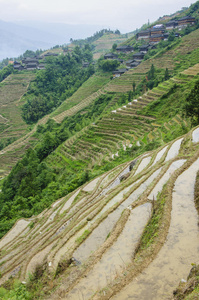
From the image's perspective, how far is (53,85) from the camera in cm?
7088

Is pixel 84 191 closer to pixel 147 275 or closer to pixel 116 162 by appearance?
pixel 116 162

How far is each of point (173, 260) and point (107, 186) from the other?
10060 mm

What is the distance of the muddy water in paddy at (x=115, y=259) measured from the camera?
19.4ft

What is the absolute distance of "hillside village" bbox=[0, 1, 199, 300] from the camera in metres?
6.30

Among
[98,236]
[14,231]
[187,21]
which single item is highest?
[187,21]

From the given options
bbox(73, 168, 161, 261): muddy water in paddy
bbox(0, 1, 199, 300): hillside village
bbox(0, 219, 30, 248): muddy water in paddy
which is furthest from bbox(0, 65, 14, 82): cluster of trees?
bbox(73, 168, 161, 261): muddy water in paddy

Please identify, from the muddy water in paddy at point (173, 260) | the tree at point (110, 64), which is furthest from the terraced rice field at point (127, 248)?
the tree at point (110, 64)

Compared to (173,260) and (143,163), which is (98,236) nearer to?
(173,260)

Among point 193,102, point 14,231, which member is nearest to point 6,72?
point 14,231

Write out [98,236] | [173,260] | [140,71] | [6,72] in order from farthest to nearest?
[6,72] < [140,71] < [98,236] < [173,260]

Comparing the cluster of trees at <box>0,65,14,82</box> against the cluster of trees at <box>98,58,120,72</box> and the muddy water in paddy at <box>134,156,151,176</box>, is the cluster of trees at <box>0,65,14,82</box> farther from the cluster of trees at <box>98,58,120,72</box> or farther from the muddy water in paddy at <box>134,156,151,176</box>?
the muddy water in paddy at <box>134,156,151,176</box>

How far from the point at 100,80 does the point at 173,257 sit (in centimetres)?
6011

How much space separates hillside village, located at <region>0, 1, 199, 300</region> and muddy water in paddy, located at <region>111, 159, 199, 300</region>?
0.03 m

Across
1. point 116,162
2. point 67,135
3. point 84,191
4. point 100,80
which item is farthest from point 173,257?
point 100,80
